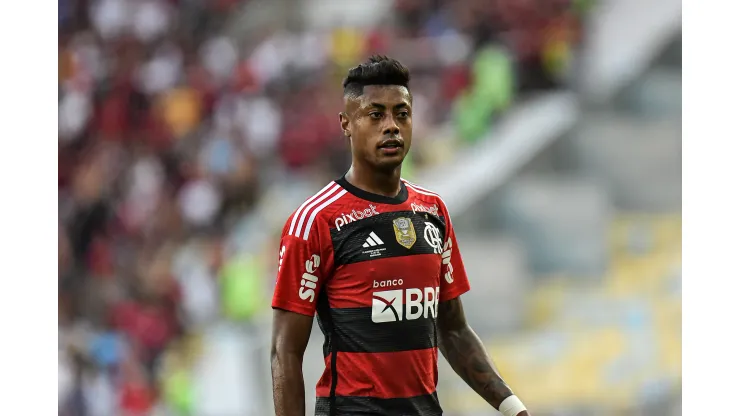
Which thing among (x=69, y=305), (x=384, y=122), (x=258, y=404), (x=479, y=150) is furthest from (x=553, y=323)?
(x=384, y=122)

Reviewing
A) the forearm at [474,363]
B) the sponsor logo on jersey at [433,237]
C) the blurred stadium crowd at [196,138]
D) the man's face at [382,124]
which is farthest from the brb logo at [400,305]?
the blurred stadium crowd at [196,138]

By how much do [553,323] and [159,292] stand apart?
3.83 m

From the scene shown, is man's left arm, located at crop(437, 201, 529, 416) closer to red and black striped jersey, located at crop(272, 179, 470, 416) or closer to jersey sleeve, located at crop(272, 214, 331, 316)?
red and black striped jersey, located at crop(272, 179, 470, 416)

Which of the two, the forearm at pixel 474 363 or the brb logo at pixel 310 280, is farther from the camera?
the forearm at pixel 474 363

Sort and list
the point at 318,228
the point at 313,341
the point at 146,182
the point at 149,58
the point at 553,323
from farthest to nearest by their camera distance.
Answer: the point at 149,58 < the point at 146,182 < the point at 553,323 < the point at 313,341 < the point at 318,228

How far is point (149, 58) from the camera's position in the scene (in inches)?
488

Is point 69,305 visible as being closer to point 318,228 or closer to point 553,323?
point 553,323

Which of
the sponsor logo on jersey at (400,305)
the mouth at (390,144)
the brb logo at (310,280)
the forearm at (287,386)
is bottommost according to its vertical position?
the forearm at (287,386)

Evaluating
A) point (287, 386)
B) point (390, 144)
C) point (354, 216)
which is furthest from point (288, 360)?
point (390, 144)

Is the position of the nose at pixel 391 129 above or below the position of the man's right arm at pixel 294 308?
above

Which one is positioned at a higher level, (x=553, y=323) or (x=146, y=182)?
(x=146, y=182)

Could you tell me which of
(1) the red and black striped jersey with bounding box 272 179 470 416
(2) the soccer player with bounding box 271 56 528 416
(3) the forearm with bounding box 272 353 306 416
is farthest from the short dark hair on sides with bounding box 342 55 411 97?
(3) the forearm with bounding box 272 353 306 416

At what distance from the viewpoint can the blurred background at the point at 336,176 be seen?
9891 millimetres

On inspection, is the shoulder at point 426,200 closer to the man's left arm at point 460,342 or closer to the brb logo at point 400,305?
the man's left arm at point 460,342
